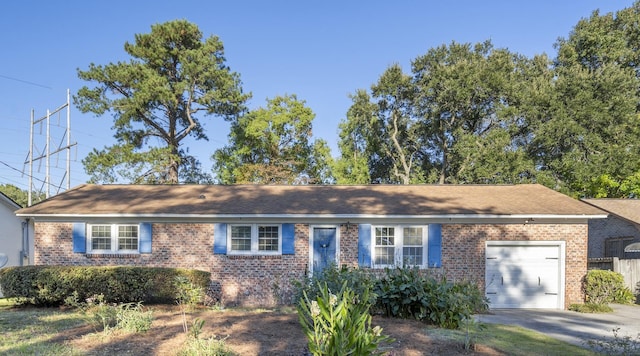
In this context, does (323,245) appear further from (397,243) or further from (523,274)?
(523,274)

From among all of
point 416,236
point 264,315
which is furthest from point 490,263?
point 264,315

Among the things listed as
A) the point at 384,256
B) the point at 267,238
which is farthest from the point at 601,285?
the point at 267,238

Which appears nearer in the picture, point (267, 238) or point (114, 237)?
point (267, 238)

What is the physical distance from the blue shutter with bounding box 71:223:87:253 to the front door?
7.05 metres

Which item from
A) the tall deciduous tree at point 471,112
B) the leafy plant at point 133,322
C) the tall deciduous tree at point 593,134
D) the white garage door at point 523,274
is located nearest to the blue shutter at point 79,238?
the leafy plant at point 133,322

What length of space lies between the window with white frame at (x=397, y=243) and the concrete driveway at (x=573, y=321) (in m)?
2.75

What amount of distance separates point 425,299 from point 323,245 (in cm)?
597

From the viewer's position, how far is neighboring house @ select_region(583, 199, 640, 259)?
17078mm

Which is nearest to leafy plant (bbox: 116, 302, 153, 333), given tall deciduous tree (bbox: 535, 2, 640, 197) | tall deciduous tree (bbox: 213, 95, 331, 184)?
tall deciduous tree (bbox: 213, 95, 331, 184)

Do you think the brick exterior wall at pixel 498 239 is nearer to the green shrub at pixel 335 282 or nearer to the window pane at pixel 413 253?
the window pane at pixel 413 253

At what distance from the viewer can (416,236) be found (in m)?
13.2

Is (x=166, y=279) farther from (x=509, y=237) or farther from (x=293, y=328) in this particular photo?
(x=509, y=237)

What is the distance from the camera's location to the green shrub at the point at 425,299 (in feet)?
23.7

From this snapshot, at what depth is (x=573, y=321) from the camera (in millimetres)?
10609
